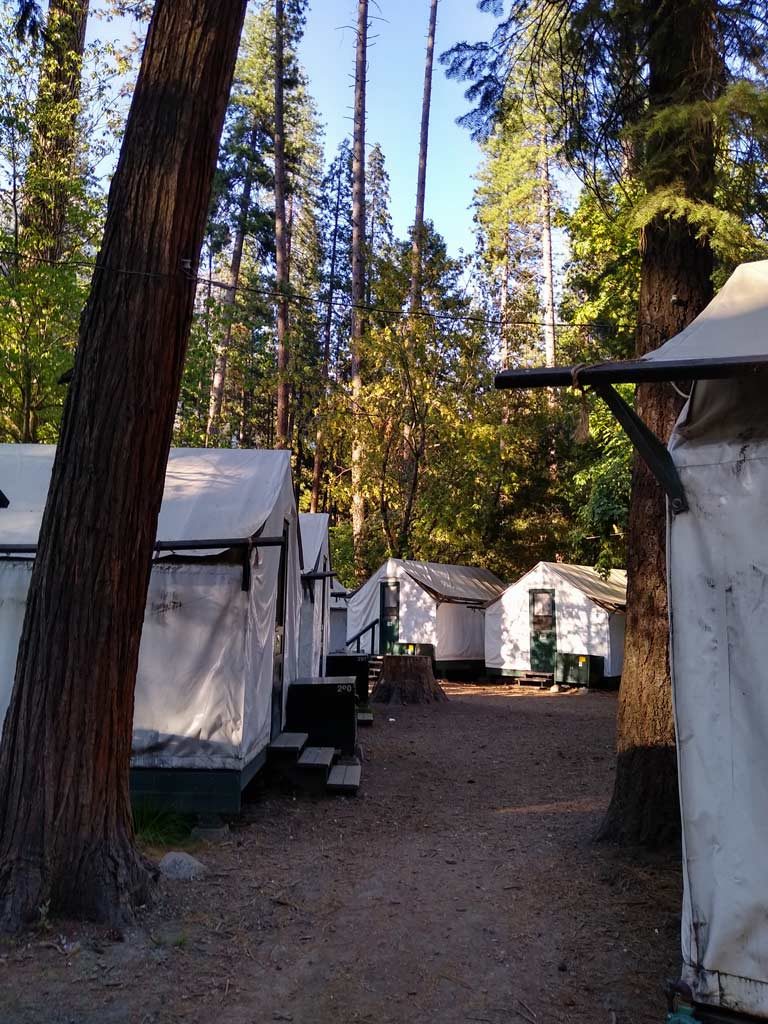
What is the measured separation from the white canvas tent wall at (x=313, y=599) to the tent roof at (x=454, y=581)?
7454mm

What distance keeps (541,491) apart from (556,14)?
2235 cm

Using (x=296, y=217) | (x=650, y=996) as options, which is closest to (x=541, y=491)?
(x=296, y=217)

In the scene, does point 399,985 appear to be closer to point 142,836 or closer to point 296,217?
point 142,836

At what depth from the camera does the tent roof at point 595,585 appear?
20609 mm

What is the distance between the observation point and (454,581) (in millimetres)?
23906

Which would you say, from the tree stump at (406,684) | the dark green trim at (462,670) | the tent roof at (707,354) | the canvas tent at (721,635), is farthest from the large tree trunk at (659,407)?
the dark green trim at (462,670)

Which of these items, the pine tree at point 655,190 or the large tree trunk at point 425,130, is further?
the large tree trunk at point 425,130

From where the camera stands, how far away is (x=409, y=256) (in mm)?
22406

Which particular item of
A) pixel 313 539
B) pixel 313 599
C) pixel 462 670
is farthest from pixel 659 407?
pixel 462 670

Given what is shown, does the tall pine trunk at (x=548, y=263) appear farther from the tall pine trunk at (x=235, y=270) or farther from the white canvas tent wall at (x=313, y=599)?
the white canvas tent wall at (x=313, y=599)

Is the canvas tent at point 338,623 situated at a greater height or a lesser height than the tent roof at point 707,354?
lesser

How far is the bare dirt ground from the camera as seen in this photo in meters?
3.65

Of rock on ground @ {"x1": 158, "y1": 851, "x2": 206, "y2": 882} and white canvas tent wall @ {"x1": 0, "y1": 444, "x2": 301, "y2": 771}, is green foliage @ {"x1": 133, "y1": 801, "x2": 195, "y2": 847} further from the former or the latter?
rock on ground @ {"x1": 158, "y1": 851, "x2": 206, "y2": 882}

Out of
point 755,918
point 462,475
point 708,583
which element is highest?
point 462,475
